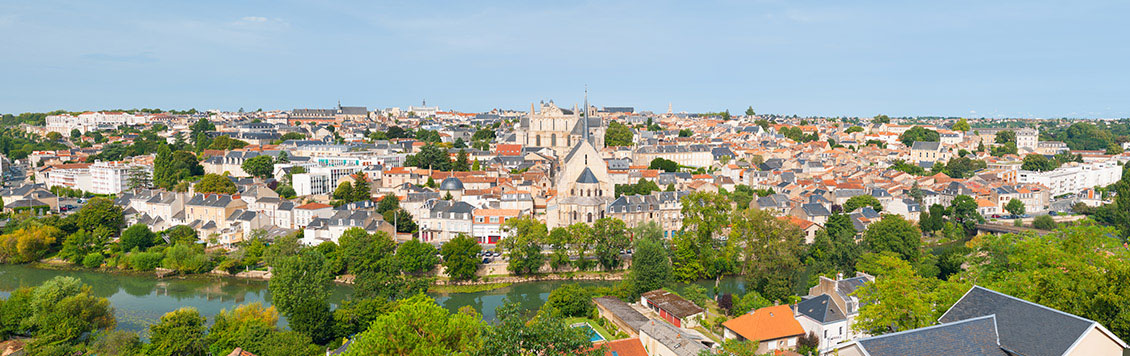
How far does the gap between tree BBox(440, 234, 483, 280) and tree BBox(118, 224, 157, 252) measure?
38.1 ft

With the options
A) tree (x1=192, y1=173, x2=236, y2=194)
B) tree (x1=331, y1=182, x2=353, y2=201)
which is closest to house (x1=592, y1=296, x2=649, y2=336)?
tree (x1=331, y1=182, x2=353, y2=201)

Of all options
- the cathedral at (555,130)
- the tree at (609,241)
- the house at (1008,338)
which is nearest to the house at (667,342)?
the house at (1008,338)

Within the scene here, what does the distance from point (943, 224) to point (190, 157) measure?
36568 mm

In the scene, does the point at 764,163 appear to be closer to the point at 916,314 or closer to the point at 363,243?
the point at 363,243

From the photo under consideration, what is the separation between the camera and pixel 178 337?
13406 mm

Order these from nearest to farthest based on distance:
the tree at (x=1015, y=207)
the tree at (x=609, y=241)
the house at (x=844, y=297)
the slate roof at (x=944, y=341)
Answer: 1. the slate roof at (x=944, y=341)
2. the house at (x=844, y=297)
3. the tree at (x=609, y=241)
4. the tree at (x=1015, y=207)

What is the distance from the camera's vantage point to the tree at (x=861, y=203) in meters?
28.2

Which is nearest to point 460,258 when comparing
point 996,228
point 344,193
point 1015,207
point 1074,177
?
point 344,193

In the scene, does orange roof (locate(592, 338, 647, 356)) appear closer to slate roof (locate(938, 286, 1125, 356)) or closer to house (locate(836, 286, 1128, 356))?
house (locate(836, 286, 1128, 356))

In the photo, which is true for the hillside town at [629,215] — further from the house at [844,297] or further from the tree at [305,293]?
the tree at [305,293]

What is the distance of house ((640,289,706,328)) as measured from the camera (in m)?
14.9

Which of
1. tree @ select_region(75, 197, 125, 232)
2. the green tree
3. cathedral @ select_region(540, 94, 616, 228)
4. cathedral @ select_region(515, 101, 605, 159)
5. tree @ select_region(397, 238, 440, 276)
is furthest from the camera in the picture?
the green tree

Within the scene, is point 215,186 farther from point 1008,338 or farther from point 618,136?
point 1008,338

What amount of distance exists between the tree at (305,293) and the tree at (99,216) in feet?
45.5
